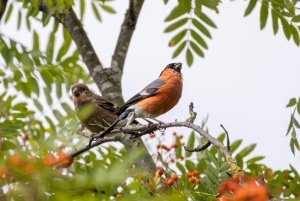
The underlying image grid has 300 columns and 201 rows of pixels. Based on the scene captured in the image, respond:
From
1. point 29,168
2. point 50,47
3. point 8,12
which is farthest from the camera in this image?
point 8,12

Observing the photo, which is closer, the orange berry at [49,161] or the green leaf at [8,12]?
the orange berry at [49,161]

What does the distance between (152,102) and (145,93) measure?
0.18 meters

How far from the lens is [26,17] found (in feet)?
19.8

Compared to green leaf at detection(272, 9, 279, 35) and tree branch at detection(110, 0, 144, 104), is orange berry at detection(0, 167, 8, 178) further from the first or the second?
tree branch at detection(110, 0, 144, 104)

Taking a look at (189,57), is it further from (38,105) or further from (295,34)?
(38,105)

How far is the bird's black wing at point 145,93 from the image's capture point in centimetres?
512

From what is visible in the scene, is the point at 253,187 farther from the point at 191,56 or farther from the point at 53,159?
the point at 191,56

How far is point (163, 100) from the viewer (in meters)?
5.20

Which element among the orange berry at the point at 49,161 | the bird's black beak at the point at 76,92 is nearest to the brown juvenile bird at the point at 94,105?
the bird's black beak at the point at 76,92

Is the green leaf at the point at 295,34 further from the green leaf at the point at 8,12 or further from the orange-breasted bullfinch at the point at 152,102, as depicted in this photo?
the green leaf at the point at 8,12

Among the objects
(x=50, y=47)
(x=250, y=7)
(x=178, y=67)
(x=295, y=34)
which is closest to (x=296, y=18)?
(x=295, y=34)

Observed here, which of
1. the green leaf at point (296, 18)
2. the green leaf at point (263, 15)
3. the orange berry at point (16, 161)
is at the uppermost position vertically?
the green leaf at point (263, 15)

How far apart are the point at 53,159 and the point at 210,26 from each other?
4427mm

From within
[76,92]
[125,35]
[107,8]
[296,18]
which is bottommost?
[296,18]
